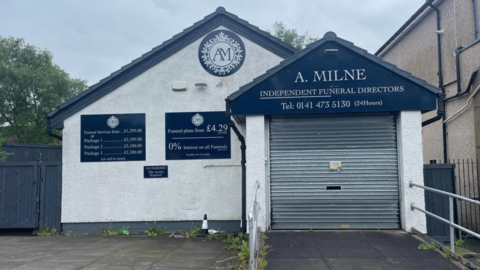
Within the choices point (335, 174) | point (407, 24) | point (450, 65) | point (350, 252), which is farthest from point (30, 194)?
point (407, 24)

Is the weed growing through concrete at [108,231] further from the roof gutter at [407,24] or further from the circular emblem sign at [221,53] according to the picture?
the roof gutter at [407,24]

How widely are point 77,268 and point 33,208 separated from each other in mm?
4268

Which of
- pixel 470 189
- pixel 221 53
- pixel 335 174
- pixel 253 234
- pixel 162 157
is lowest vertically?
pixel 253 234

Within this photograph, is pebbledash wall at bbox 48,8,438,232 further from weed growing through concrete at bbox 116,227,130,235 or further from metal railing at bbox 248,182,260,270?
metal railing at bbox 248,182,260,270

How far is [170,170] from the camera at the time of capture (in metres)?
9.62

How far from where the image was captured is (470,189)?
11.6 metres

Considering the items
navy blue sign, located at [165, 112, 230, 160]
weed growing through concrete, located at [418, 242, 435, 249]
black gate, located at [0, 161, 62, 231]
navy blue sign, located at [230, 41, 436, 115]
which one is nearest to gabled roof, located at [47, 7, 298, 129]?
black gate, located at [0, 161, 62, 231]

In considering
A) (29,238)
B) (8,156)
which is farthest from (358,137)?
(8,156)

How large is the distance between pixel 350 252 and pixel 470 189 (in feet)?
23.9

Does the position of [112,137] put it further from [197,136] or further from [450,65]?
[450,65]

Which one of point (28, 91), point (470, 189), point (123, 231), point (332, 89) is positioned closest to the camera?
point (332, 89)

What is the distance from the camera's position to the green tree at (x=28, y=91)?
78.3 feet

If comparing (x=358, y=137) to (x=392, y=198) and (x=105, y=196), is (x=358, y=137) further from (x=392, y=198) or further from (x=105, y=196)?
(x=105, y=196)

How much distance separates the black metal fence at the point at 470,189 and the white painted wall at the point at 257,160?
6164mm
